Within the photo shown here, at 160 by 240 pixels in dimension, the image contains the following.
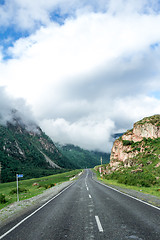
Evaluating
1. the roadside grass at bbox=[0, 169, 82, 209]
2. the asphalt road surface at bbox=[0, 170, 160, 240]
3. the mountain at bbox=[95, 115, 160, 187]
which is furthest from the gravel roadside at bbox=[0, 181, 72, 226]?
the mountain at bbox=[95, 115, 160, 187]

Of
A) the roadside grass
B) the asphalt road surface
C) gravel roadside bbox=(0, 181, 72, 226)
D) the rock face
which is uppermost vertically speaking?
the rock face

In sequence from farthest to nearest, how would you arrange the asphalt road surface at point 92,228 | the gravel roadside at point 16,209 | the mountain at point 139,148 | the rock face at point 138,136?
the rock face at point 138,136 < the mountain at point 139,148 < the gravel roadside at point 16,209 < the asphalt road surface at point 92,228

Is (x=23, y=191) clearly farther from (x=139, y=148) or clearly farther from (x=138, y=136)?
(x=138, y=136)

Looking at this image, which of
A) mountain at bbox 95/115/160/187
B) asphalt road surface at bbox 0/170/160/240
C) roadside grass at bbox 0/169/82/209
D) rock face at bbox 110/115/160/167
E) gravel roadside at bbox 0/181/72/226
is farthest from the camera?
rock face at bbox 110/115/160/167

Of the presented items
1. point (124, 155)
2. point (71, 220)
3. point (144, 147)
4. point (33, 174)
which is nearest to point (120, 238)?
point (71, 220)

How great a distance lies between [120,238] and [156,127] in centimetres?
5046

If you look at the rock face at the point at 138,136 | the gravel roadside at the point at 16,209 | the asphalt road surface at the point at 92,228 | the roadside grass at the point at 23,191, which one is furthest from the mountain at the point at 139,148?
the asphalt road surface at the point at 92,228

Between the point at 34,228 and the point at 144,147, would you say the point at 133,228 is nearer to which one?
the point at 34,228

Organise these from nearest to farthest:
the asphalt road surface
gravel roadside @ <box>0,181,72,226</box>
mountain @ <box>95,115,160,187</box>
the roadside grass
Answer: the asphalt road surface < gravel roadside @ <box>0,181,72,226</box> < the roadside grass < mountain @ <box>95,115,160,187</box>

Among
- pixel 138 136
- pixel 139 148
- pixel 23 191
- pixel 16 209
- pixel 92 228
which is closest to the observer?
pixel 92 228

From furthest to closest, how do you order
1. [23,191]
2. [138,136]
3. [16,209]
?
[138,136] < [23,191] < [16,209]

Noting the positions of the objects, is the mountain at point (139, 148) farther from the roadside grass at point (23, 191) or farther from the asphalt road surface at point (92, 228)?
the asphalt road surface at point (92, 228)

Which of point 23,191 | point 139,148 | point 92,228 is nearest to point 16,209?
point 92,228

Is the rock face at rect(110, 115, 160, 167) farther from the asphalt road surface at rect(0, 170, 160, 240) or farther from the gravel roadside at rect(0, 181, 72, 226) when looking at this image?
the asphalt road surface at rect(0, 170, 160, 240)
